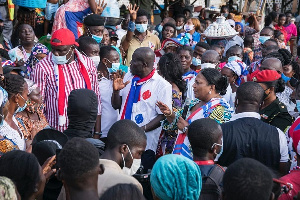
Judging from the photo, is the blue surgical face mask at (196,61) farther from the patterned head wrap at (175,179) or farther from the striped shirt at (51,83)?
the patterned head wrap at (175,179)

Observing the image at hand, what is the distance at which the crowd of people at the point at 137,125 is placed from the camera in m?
2.89

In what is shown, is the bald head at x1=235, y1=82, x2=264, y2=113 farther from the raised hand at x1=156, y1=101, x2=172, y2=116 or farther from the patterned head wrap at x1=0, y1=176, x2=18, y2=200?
the patterned head wrap at x1=0, y1=176, x2=18, y2=200

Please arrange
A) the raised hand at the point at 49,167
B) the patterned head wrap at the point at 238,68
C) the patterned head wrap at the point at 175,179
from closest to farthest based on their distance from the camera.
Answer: the patterned head wrap at the point at 175,179 → the raised hand at the point at 49,167 → the patterned head wrap at the point at 238,68

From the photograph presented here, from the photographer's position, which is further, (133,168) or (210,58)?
(210,58)

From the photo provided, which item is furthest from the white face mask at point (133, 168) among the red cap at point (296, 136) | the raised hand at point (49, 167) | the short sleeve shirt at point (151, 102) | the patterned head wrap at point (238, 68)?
the patterned head wrap at point (238, 68)

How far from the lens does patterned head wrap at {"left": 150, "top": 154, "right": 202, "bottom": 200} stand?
284 cm

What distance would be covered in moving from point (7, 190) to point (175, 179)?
93cm

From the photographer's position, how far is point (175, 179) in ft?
9.37

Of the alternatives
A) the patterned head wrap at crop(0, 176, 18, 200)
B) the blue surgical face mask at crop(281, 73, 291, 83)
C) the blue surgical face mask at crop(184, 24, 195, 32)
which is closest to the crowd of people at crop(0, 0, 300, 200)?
the patterned head wrap at crop(0, 176, 18, 200)

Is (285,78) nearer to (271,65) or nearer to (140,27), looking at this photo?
(271,65)

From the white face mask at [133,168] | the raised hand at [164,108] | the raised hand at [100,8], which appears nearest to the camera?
the white face mask at [133,168]

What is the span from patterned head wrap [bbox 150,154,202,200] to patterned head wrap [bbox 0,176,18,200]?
0.80 metres

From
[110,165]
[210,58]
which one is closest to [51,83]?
[110,165]

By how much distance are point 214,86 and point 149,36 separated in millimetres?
4226
